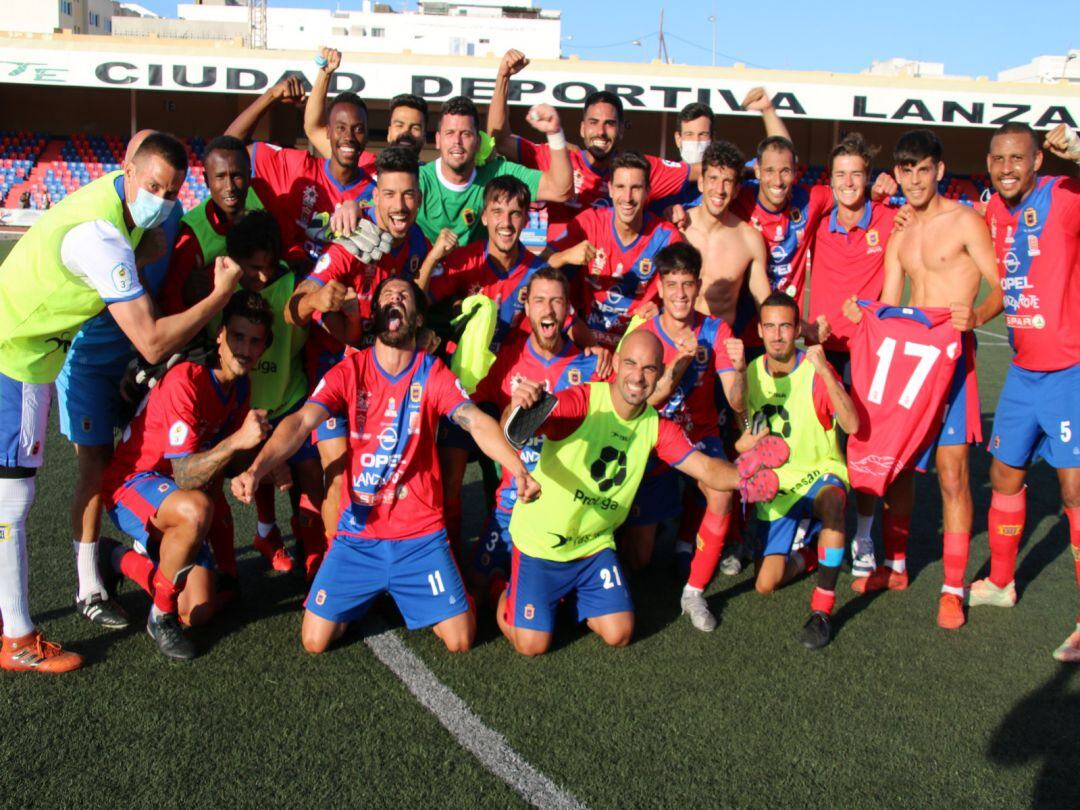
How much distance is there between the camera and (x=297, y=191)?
226 inches

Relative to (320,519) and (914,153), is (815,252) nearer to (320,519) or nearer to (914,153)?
(914,153)

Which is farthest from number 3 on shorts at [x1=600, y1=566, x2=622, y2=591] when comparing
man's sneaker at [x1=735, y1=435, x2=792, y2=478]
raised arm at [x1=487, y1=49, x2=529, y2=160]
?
raised arm at [x1=487, y1=49, x2=529, y2=160]

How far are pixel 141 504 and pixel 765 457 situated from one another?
2960 mm

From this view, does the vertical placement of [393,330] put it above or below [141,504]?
above

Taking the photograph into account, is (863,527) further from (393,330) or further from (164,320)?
(164,320)

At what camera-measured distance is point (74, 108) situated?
33.3 meters

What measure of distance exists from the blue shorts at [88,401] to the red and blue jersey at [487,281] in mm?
1740

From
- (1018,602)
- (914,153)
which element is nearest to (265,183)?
(914,153)

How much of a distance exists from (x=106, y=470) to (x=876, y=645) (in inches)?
153

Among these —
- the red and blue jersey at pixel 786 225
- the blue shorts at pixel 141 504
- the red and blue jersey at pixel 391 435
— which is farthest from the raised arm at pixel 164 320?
the red and blue jersey at pixel 786 225

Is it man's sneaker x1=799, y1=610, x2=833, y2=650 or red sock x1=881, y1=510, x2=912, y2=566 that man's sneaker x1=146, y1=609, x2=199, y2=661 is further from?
red sock x1=881, y1=510, x2=912, y2=566

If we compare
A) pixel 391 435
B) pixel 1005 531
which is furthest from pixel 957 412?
pixel 391 435

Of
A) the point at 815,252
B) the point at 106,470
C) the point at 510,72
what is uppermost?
the point at 510,72

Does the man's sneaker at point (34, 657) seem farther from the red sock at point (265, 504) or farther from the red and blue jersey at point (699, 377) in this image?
the red and blue jersey at point (699, 377)
